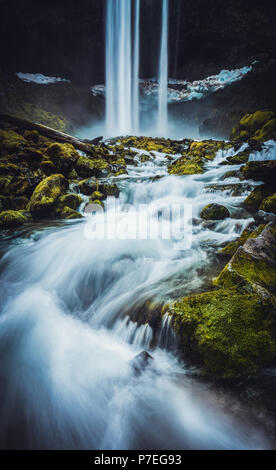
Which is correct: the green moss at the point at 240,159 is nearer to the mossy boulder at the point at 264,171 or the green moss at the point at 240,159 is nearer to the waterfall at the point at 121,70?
the mossy boulder at the point at 264,171

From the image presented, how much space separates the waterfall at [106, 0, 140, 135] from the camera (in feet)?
90.1

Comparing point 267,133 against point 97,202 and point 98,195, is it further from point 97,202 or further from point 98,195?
point 97,202

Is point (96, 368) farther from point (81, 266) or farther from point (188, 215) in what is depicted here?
point (188, 215)

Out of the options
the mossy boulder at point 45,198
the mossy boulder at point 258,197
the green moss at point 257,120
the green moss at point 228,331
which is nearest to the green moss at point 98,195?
the mossy boulder at point 45,198

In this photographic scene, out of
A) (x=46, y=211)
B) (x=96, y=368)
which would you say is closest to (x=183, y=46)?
(x=46, y=211)

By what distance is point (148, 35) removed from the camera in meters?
28.3

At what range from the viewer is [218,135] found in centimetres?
2639

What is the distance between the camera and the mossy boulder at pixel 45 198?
221 inches

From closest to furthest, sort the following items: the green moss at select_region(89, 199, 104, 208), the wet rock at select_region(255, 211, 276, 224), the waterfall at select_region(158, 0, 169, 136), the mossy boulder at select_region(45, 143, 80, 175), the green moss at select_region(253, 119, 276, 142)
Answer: the wet rock at select_region(255, 211, 276, 224), the green moss at select_region(89, 199, 104, 208), the mossy boulder at select_region(45, 143, 80, 175), the green moss at select_region(253, 119, 276, 142), the waterfall at select_region(158, 0, 169, 136)

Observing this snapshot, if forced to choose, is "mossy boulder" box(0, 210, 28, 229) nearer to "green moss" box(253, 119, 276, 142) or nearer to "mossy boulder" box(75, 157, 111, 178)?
"mossy boulder" box(75, 157, 111, 178)

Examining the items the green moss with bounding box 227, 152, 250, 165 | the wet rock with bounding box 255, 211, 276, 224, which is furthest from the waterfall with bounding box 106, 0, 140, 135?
the wet rock with bounding box 255, 211, 276, 224

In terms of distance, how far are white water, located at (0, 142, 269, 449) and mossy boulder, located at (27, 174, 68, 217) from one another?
5.16 feet

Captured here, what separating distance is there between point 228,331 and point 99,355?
1310mm

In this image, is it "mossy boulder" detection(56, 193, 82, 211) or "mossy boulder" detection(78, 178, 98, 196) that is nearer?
"mossy boulder" detection(56, 193, 82, 211)
